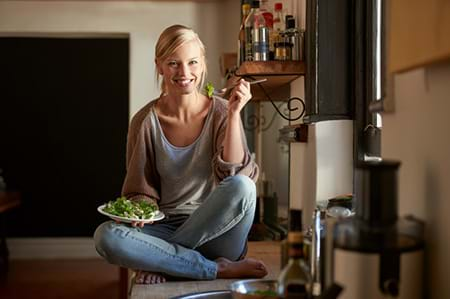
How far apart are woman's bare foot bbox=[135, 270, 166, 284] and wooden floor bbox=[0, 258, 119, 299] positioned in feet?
5.54

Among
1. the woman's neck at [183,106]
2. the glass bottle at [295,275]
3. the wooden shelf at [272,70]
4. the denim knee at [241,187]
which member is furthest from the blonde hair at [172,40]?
the glass bottle at [295,275]

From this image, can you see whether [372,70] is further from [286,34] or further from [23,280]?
[23,280]

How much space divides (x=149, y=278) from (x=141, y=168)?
0.37 metres

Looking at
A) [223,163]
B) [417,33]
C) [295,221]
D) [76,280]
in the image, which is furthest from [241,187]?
[76,280]

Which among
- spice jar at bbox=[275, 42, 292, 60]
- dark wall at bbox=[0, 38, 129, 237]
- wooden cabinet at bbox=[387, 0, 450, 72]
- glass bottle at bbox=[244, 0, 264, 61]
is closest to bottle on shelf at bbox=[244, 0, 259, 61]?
glass bottle at bbox=[244, 0, 264, 61]

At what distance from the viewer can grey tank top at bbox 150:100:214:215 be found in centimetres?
220

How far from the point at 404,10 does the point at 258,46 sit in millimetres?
1248

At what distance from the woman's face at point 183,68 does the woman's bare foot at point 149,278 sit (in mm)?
608

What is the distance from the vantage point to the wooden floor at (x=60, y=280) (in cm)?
369

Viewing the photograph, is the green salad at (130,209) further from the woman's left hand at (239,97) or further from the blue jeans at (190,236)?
the woman's left hand at (239,97)

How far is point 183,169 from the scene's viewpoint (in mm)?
2201

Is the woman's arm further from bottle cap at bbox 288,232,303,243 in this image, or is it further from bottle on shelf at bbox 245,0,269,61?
bottle cap at bbox 288,232,303,243

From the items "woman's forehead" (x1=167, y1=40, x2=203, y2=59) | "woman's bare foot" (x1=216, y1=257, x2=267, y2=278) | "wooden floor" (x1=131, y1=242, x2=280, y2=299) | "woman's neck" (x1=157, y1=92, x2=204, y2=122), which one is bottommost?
"wooden floor" (x1=131, y1=242, x2=280, y2=299)

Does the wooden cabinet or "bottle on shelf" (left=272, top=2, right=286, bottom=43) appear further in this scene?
"bottle on shelf" (left=272, top=2, right=286, bottom=43)
